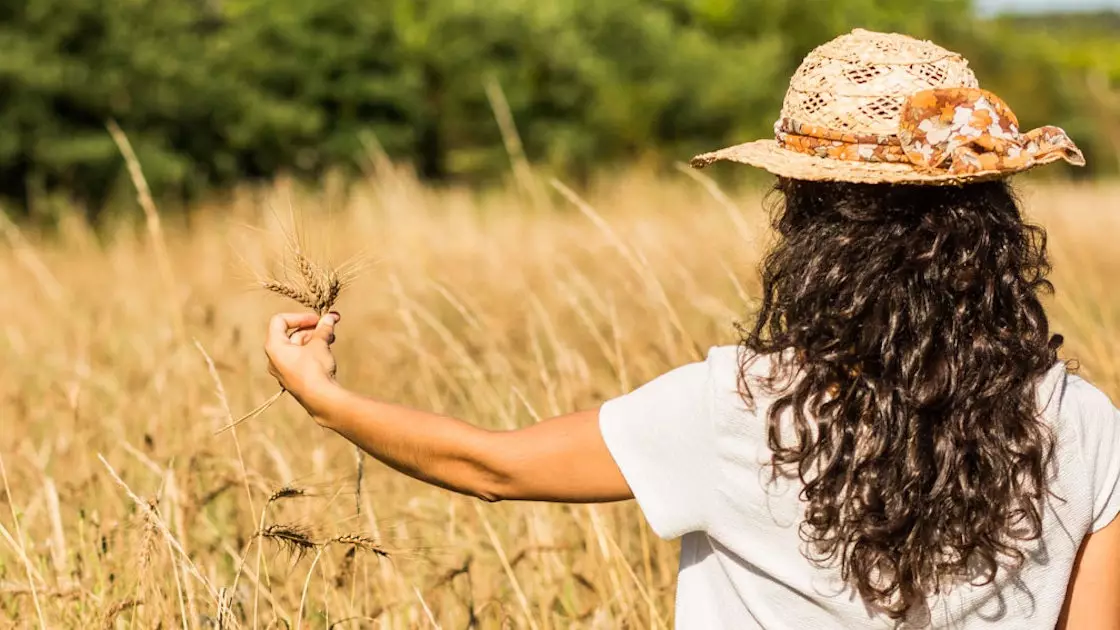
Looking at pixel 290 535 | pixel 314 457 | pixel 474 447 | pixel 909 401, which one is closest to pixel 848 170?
pixel 909 401

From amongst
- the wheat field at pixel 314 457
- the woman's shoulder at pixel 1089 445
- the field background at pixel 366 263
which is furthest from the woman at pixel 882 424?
the field background at pixel 366 263

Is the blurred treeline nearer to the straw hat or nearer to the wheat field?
the wheat field

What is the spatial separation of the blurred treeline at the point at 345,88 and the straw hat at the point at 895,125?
10.1 meters

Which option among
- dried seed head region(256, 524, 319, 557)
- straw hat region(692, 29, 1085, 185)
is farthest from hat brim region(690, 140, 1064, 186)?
dried seed head region(256, 524, 319, 557)

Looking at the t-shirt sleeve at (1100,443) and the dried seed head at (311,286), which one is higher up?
the dried seed head at (311,286)

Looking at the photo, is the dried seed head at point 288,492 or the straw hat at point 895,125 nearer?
the straw hat at point 895,125

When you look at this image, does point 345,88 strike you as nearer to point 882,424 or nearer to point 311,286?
point 311,286

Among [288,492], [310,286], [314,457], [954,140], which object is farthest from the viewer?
[314,457]

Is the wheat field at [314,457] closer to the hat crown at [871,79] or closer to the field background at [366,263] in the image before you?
the field background at [366,263]

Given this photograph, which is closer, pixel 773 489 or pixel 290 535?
pixel 773 489

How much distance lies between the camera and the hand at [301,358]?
144 centimetres

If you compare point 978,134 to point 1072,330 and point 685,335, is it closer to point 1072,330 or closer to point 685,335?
point 685,335

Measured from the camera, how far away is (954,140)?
1330 mm

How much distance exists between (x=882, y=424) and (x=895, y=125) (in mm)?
344
